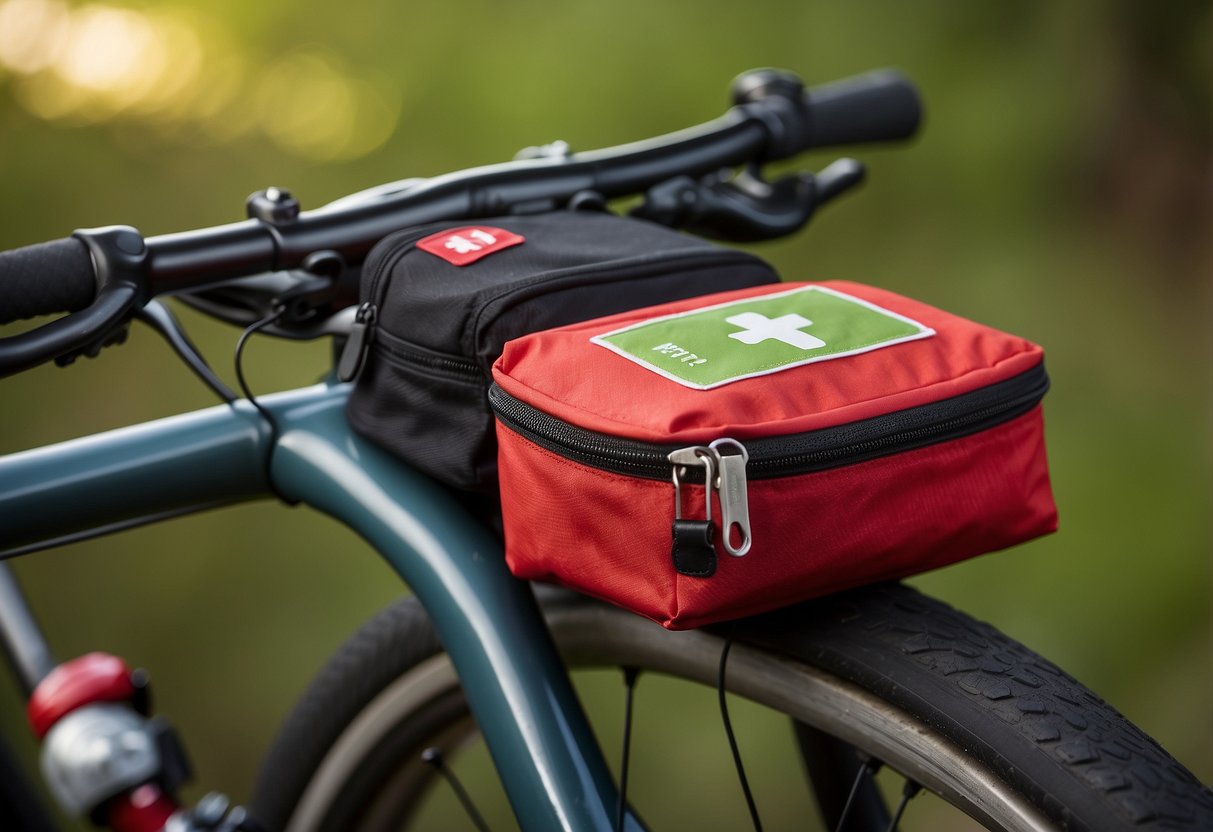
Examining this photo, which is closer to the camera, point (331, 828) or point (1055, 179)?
point (331, 828)

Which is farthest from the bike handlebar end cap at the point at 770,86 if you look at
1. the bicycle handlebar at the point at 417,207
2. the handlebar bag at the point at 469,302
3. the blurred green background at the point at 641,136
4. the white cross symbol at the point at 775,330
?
the blurred green background at the point at 641,136

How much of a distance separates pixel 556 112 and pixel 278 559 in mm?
924

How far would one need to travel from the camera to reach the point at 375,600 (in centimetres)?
210

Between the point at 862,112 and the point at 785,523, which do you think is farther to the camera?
the point at 862,112

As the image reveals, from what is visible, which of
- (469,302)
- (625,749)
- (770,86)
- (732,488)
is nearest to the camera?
(732,488)

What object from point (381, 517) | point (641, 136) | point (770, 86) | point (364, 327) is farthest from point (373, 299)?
point (641, 136)

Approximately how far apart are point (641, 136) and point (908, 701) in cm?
162

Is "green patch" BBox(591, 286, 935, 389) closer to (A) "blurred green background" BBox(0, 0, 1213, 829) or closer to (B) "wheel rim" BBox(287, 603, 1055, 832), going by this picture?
(B) "wheel rim" BBox(287, 603, 1055, 832)

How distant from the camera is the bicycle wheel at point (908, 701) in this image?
18.9 inches

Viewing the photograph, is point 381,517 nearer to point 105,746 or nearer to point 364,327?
point 364,327

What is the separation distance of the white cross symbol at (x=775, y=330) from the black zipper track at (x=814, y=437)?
0.06 metres

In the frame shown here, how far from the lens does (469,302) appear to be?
583 mm

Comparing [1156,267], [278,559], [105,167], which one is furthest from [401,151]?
[1156,267]

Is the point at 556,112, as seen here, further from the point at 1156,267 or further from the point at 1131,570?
the point at 1131,570
